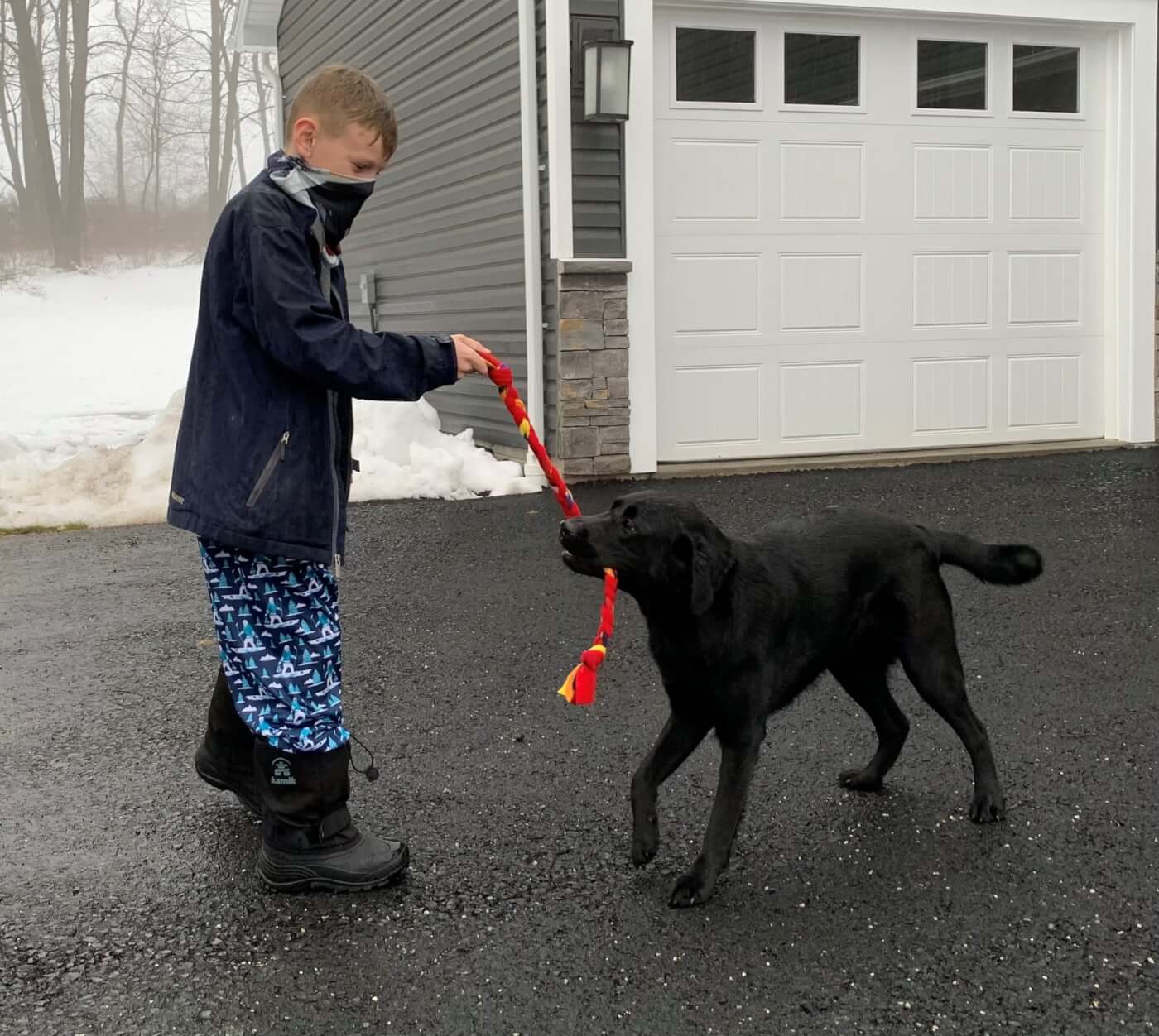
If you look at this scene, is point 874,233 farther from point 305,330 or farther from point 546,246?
point 305,330

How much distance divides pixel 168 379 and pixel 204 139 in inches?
389

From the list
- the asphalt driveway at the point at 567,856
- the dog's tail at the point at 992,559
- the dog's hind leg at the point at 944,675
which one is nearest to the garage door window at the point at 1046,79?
the asphalt driveway at the point at 567,856

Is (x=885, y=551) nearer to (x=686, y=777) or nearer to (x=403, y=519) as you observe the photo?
(x=686, y=777)

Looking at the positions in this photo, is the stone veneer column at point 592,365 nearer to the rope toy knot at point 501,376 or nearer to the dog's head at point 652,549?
the rope toy knot at point 501,376

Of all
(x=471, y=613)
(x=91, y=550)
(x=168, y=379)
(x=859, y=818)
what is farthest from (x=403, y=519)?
(x=168, y=379)

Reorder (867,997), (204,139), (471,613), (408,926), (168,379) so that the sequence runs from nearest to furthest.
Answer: (867,997) < (408,926) < (471,613) < (168,379) < (204,139)

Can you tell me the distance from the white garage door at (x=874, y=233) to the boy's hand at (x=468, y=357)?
19.1 ft

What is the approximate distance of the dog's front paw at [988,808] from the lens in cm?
321

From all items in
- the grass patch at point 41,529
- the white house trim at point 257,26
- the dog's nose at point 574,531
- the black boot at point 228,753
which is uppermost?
the white house trim at point 257,26

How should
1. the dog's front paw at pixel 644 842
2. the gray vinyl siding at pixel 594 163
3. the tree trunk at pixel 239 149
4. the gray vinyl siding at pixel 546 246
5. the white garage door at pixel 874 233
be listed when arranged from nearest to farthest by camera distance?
the dog's front paw at pixel 644 842 → the gray vinyl siding at pixel 594 163 → the gray vinyl siding at pixel 546 246 → the white garage door at pixel 874 233 → the tree trunk at pixel 239 149

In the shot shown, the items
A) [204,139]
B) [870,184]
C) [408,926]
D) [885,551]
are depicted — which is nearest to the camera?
[408,926]

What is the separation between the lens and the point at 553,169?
8.27 meters

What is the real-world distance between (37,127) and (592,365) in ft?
79.0

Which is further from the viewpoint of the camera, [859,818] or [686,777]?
[686,777]
